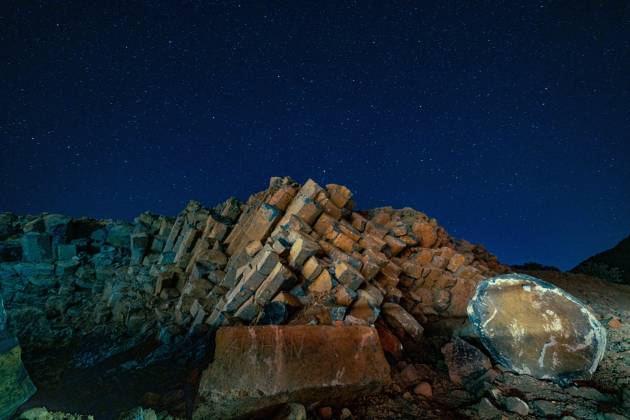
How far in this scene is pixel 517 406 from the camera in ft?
14.5

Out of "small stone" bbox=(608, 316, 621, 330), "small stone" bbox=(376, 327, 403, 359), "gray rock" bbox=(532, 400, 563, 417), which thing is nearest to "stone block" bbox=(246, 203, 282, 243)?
"small stone" bbox=(376, 327, 403, 359)

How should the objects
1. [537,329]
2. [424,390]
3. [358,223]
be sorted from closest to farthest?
[424,390] → [537,329] → [358,223]

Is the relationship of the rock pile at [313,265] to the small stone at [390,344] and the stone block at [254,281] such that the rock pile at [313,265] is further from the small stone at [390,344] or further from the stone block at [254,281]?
the small stone at [390,344]

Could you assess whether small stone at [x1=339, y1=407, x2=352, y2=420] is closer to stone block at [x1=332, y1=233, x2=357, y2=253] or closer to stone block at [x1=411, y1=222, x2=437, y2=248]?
stone block at [x1=332, y1=233, x2=357, y2=253]

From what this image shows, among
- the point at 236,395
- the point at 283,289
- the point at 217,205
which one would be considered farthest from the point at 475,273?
the point at 217,205

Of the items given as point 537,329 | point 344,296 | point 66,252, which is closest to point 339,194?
point 344,296

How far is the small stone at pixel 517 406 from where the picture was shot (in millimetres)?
4375

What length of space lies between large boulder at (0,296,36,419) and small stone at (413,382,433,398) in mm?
5292

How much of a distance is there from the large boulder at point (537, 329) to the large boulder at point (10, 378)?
23.2 feet

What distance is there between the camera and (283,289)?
7430 mm

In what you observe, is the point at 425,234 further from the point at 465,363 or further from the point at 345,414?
the point at 345,414

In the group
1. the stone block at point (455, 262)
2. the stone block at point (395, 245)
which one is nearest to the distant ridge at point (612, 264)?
the stone block at point (455, 262)

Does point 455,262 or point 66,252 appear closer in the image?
point 455,262

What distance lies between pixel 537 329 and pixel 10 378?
25.6ft
